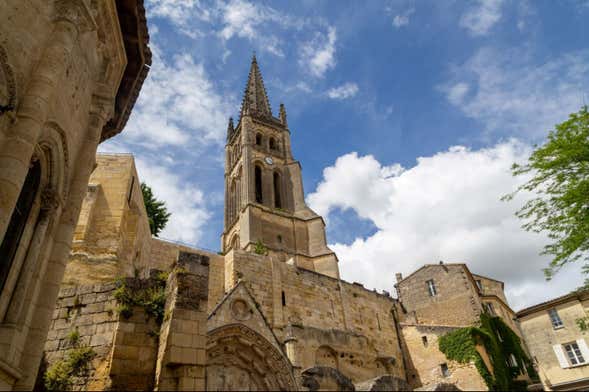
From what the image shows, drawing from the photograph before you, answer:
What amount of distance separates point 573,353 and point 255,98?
36.7 m

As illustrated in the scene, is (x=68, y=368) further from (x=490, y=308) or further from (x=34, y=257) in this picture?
(x=490, y=308)

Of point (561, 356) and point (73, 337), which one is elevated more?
point (561, 356)

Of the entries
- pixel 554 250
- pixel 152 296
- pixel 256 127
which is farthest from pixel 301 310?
pixel 256 127

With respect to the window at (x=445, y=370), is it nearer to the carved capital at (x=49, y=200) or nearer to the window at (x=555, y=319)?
the window at (x=555, y=319)

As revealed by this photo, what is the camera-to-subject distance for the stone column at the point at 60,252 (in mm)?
5758

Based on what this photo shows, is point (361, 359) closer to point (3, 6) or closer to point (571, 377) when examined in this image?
point (571, 377)

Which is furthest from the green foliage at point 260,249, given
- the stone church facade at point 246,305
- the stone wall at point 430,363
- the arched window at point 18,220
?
the arched window at point 18,220

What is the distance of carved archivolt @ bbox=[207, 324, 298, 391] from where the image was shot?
8555mm

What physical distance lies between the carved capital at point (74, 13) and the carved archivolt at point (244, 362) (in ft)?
20.6

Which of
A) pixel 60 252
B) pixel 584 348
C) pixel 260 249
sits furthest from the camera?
pixel 260 249

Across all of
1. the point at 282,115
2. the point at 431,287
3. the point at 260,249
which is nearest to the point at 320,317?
the point at 260,249

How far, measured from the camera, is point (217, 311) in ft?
31.3

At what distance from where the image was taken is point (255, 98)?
4762cm

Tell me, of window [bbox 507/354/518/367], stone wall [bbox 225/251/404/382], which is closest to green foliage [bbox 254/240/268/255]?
stone wall [bbox 225/251/404/382]
